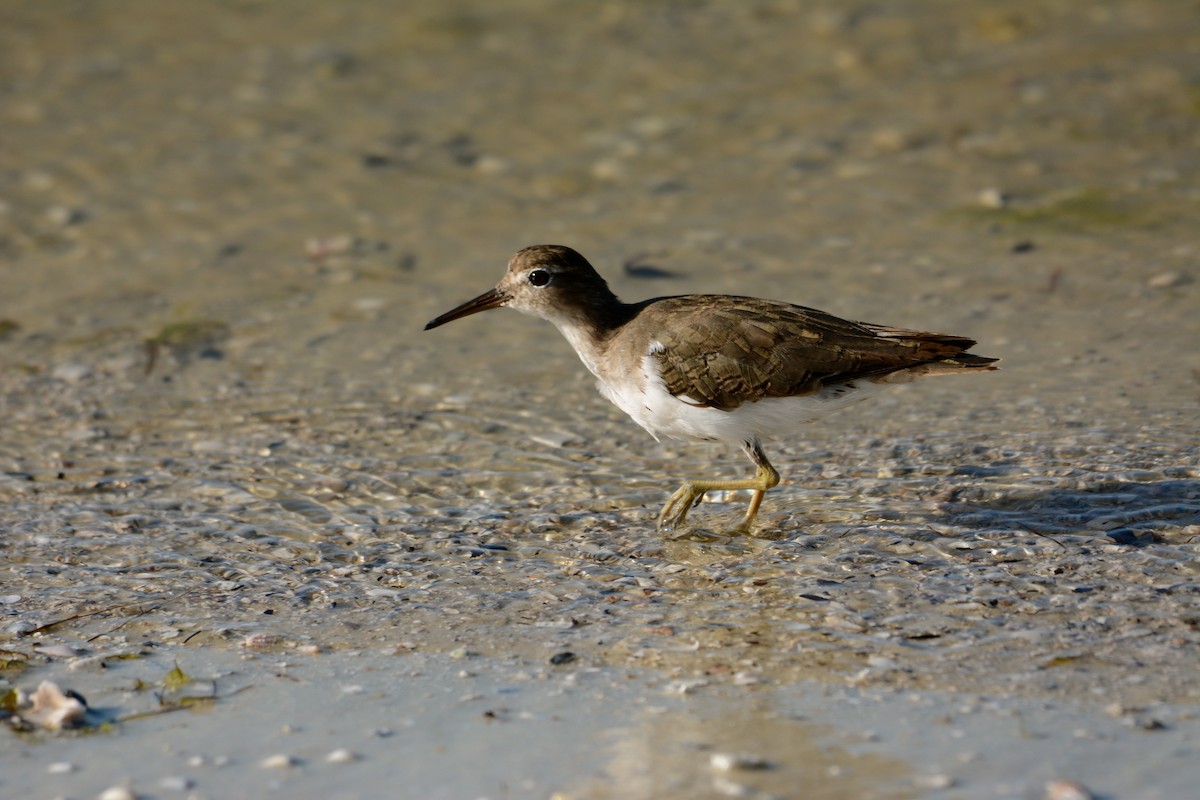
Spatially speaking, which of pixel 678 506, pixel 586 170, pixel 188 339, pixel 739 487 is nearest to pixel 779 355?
pixel 739 487

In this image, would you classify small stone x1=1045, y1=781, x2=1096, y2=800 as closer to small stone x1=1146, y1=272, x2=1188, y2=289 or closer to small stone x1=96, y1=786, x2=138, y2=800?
small stone x1=96, y1=786, x2=138, y2=800

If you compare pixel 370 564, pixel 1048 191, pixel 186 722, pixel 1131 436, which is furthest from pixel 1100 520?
pixel 1048 191

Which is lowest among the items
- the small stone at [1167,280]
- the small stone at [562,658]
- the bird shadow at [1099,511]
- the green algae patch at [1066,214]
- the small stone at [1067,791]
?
the small stone at [1067,791]

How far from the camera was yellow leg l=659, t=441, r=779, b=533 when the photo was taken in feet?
21.0

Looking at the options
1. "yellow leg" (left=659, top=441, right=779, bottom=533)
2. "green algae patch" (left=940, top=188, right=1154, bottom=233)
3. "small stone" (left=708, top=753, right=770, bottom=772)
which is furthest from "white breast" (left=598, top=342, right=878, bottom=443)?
"green algae patch" (left=940, top=188, right=1154, bottom=233)

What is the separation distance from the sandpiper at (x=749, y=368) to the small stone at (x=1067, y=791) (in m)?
2.42

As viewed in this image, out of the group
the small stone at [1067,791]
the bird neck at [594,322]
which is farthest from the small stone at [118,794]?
the bird neck at [594,322]

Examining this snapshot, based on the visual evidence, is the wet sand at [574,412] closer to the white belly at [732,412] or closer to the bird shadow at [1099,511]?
the bird shadow at [1099,511]

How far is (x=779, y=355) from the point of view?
20.5ft

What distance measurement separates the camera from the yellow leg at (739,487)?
252 inches

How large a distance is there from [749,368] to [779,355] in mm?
145

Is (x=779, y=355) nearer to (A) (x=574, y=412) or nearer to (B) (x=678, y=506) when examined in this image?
(B) (x=678, y=506)

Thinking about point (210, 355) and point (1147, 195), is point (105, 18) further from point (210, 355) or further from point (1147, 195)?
point (1147, 195)

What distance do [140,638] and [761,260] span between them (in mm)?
5491
